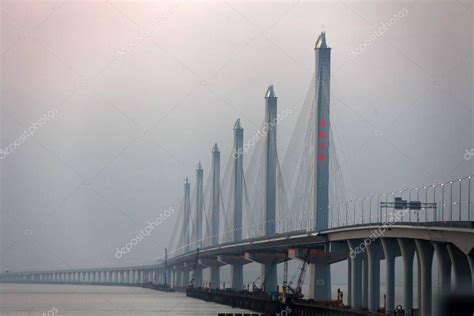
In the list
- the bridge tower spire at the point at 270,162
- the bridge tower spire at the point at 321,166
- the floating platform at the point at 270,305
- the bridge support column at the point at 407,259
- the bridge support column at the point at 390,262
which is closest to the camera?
the bridge support column at the point at 407,259

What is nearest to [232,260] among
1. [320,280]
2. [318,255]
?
[320,280]

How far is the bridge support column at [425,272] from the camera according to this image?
179 ft

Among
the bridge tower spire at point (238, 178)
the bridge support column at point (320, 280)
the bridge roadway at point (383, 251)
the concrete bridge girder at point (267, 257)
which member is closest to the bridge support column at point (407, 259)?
the bridge roadway at point (383, 251)

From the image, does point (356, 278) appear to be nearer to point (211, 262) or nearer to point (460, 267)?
point (460, 267)

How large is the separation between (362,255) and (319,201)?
10.7 meters

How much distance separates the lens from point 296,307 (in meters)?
81.4

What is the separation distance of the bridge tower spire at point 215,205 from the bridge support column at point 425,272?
311ft

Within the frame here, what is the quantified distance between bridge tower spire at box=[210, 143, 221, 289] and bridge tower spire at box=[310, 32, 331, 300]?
60808 millimetres

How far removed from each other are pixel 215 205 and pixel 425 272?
328 ft

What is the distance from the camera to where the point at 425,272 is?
5594 centimetres

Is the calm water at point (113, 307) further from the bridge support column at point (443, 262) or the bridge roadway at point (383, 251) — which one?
the bridge support column at point (443, 262)

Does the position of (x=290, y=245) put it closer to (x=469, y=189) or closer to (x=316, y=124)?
(x=316, y=124)

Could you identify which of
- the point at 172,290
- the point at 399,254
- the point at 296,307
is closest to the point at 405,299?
the point at 399,254

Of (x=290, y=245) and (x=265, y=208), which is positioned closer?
(x=290, y=245)
